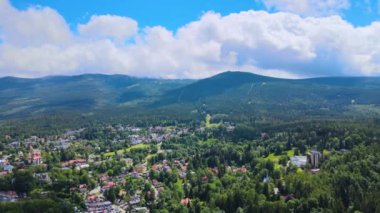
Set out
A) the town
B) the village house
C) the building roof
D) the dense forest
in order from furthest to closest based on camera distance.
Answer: the village house, the building roof, the town, the dense forest

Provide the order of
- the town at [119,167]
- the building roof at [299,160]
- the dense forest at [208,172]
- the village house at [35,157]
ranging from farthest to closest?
the village house at [35,157] < the building roof at [299,160] < the town at [119,167] < the dense forest at [208,172]

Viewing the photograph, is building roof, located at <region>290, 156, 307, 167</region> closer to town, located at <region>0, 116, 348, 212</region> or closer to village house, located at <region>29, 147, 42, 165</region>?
town, located at <region>0, 116, 348, 212</region>

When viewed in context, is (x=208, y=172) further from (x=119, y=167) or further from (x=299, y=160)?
(x=119, y=167)

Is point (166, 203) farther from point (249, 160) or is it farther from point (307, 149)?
point (307, 149)

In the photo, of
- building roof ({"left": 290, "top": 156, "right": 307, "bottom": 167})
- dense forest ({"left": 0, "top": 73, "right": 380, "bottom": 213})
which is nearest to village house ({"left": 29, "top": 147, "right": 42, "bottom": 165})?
dense forest ({"left": 0, "top": 73, "right": 380, "bottom": 213})

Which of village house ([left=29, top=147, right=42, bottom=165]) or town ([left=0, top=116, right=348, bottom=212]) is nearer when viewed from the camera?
town ([left=0, top=116, right=348, bottom=212])

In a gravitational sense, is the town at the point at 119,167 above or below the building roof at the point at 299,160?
below

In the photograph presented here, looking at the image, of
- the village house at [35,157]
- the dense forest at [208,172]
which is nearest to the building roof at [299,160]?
the dense forest at [208,172]

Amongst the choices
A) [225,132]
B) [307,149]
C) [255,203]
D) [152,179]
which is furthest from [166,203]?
[225,132]

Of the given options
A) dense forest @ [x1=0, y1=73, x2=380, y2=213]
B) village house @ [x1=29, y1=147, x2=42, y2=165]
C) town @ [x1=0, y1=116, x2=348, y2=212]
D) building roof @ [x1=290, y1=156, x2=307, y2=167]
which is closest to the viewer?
dense forest @ [x1=0, y1=73, x2=380, y2=213]

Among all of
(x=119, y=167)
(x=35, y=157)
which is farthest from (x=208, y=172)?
(x=35, y=157)

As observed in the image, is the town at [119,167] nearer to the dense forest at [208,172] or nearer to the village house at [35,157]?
the village house at [35,157]
